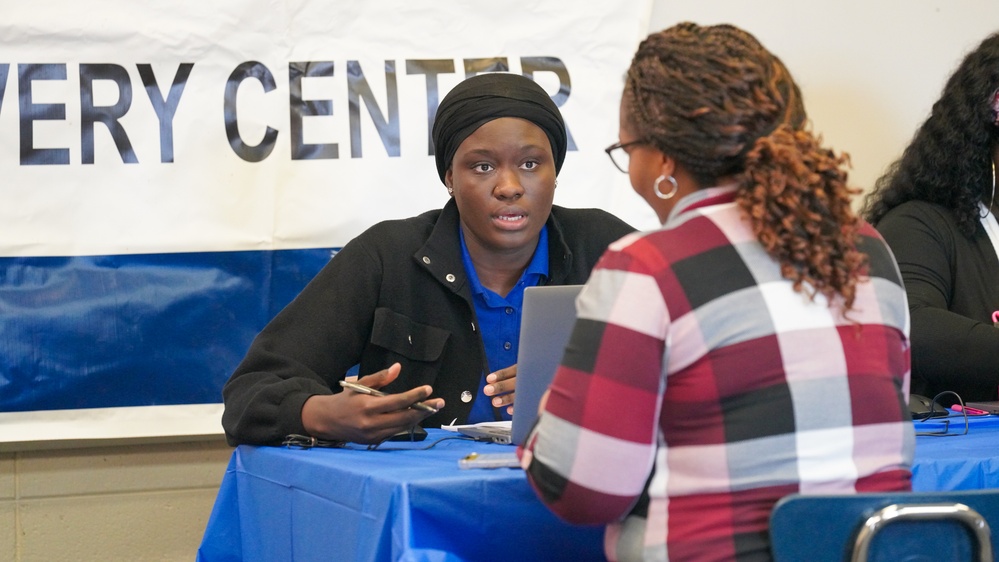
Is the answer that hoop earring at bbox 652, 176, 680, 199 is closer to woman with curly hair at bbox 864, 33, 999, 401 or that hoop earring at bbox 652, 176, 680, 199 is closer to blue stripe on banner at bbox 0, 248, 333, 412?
woman with curly hair at bbox 864, 33, 999, 401

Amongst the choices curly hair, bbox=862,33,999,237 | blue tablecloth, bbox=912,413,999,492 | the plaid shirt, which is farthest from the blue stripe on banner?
the plaid shirt

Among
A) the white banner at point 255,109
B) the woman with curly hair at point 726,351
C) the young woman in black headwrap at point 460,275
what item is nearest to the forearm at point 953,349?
the young woman in black headwrap at point 460,275

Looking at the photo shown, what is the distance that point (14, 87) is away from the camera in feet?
8.55

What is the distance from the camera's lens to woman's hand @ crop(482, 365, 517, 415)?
185 centimetres

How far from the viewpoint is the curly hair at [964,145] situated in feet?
7.51

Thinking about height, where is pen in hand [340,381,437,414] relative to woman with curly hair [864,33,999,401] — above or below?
below

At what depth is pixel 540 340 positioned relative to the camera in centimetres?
145

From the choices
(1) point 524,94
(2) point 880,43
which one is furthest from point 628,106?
(2) point 880,43

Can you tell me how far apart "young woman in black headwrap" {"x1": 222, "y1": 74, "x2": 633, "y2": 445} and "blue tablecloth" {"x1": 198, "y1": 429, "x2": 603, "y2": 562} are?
0.32 meters

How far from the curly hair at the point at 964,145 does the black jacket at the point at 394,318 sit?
85 centimetres

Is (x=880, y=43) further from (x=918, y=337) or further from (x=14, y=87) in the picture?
(x=14, y=87)

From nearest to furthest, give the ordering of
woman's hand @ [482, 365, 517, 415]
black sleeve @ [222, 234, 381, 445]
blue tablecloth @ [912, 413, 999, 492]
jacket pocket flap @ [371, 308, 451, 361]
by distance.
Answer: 1. blue tablecloth @ [912, 413, 999, 492]
2. black sleeve @ [222, 234, 381, 445]
3. woman's hand @ [482, 365, 517, 415]
4. jacket pocket flap @ [371, 308, 451, 361]

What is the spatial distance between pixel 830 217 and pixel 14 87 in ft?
7.35

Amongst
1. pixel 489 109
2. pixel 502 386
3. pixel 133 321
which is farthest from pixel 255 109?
pixel 502 386
